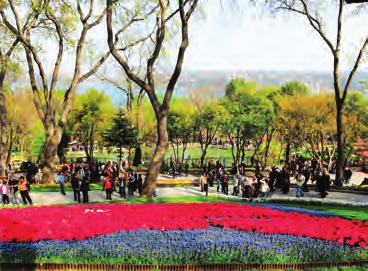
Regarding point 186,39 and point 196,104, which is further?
point 196,104

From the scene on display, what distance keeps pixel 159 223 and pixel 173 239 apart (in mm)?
1828

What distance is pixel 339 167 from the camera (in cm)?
3103

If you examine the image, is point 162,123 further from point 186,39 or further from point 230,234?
point 230,234

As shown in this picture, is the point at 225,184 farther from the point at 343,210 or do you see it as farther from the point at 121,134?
the point at 121,134

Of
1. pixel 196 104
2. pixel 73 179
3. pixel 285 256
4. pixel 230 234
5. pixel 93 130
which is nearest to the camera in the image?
pixel 285 256

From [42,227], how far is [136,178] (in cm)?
1524

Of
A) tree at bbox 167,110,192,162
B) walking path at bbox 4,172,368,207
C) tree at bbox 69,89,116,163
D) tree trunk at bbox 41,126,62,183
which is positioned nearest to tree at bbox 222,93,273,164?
tree at bbox 167,110,192,162

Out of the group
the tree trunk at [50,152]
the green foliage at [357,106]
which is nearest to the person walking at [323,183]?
the tree trunk at [50,152]

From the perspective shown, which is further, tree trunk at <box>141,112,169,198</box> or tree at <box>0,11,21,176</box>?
tree at <box>0,11,21,176</box>

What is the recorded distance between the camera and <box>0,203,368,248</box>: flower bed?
38.3ft

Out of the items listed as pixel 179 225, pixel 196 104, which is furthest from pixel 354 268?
pixel 196 104

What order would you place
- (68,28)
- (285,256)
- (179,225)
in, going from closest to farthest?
(285,256) → (179,225) → (68,28)

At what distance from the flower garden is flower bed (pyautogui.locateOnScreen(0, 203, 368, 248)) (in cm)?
2

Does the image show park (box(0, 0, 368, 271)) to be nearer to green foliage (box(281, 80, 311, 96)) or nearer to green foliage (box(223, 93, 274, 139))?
green foliage (box(223, 93, 274, 139))
